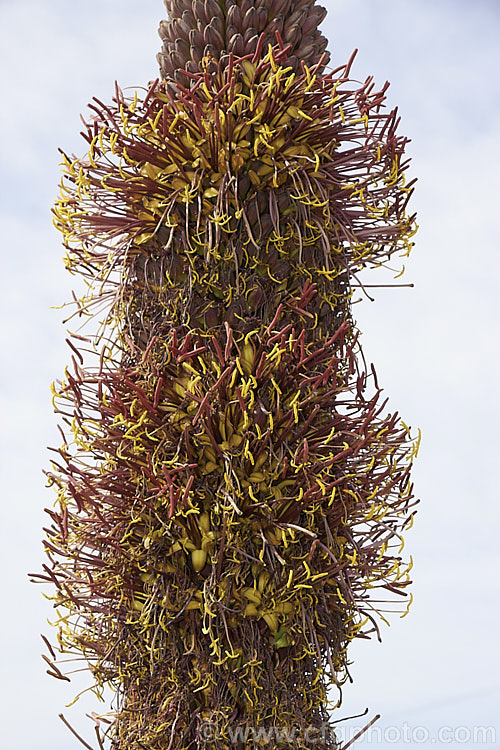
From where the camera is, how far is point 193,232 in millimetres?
2010

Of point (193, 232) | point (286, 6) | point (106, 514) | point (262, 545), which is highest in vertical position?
point (286, 6)

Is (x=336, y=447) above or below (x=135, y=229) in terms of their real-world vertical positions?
below

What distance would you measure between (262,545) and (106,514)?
1.21 feet

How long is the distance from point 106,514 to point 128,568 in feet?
0.45

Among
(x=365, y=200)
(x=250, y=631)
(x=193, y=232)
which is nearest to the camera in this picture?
(x=250, y=631)

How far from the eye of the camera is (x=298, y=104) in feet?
6.74

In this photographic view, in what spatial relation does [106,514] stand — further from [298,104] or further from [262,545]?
[298,104]

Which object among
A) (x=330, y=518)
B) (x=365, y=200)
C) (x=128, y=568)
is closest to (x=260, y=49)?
(x=365, y=200)

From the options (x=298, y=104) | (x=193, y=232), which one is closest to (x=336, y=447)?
(x=193, y=232)

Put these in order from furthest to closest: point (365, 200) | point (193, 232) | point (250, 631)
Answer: point (365, 200)
point (193, 232)
point (250, 631)

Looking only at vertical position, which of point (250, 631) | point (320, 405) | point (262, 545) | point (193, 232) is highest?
point (193, 232)

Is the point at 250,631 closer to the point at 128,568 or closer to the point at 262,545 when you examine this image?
the point at 262,545

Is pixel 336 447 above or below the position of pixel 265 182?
below

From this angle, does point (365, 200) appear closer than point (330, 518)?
No
